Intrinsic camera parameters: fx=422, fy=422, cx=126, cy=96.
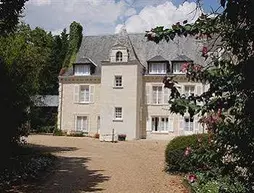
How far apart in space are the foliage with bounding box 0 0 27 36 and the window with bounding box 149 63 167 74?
24.6 metres

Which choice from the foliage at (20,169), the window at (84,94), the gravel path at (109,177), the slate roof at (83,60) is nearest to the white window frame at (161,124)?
the window at (84,94)

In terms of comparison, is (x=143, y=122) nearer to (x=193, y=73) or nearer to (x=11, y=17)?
(x=11, y=17)

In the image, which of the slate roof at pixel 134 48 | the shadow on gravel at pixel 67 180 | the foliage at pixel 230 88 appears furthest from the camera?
the slate roof at pixel 134 48

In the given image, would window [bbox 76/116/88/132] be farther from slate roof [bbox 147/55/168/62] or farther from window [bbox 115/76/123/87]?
slate roof [bbox 147/55/168/62]

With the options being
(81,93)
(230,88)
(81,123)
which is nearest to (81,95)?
(81,93)

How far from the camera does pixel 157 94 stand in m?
36.4

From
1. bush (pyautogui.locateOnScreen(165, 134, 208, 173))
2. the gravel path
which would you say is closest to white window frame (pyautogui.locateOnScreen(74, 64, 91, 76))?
the gravel path

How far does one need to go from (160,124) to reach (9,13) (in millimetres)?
25185

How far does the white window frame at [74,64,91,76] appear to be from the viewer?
38.4 meters

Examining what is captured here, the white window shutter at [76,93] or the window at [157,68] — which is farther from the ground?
the window at [157,68]

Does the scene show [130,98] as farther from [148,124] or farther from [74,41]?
[74,41]

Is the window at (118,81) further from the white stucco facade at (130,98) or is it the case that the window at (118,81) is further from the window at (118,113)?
the window at (118,113)

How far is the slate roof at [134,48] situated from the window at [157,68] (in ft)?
2.79

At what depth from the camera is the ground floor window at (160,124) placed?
117 ft
